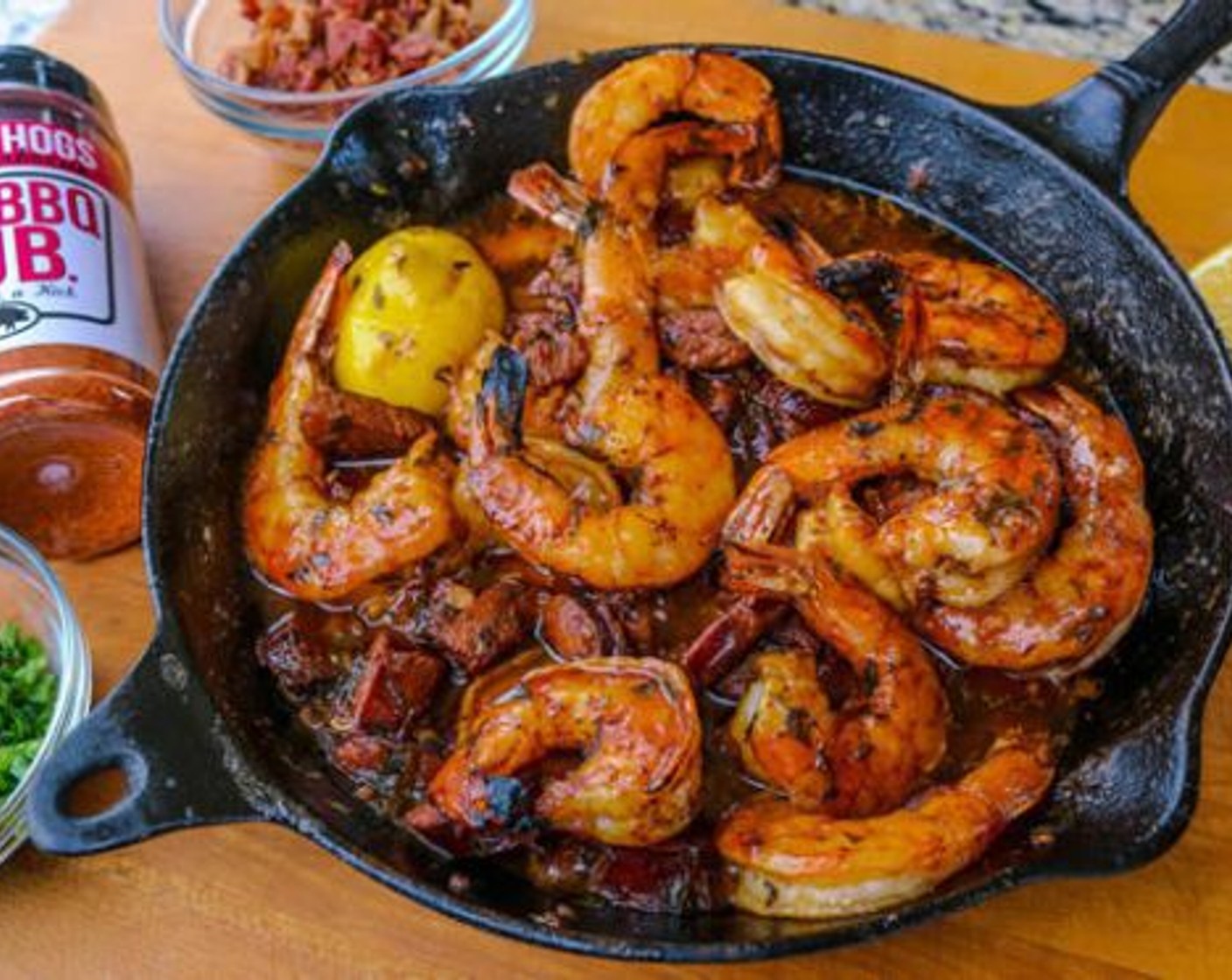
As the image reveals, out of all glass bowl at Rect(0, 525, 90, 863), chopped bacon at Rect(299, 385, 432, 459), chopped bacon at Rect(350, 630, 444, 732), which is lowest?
glass bowl at Rect(0, 525, 90, 863)

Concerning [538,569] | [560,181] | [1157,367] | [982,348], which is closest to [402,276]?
[560,181]

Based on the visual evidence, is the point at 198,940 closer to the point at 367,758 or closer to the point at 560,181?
the point at 367,758

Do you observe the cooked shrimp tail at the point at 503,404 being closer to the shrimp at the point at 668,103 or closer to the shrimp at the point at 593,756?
the shrimp at the point at 593,756

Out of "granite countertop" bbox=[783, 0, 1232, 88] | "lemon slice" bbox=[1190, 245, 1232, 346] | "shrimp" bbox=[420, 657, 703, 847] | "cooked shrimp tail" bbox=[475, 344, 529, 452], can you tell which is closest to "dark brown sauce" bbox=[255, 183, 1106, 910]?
"shrimp" bbox=[420, 657, 703, 847]

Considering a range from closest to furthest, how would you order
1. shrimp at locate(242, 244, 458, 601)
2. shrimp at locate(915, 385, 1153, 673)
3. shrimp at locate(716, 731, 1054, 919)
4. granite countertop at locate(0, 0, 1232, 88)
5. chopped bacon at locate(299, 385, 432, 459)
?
shrimp at locate(716, 731, 1054, 919) < shrimp at locate(915, 385, 1153, 673) < shrimp at locate(242, 244, 458, 601) < chopped bacon at locate(299, 385, 432, 459) < granite countertop at locate(0, 0, 1232, 88)

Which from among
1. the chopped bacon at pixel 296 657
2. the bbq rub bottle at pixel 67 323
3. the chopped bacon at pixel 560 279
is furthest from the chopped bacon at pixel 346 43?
the chopped bacon at pixel 296 657

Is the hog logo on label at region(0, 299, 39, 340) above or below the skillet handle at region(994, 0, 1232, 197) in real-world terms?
below

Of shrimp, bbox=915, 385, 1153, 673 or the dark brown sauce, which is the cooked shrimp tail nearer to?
the dark brown sauce
